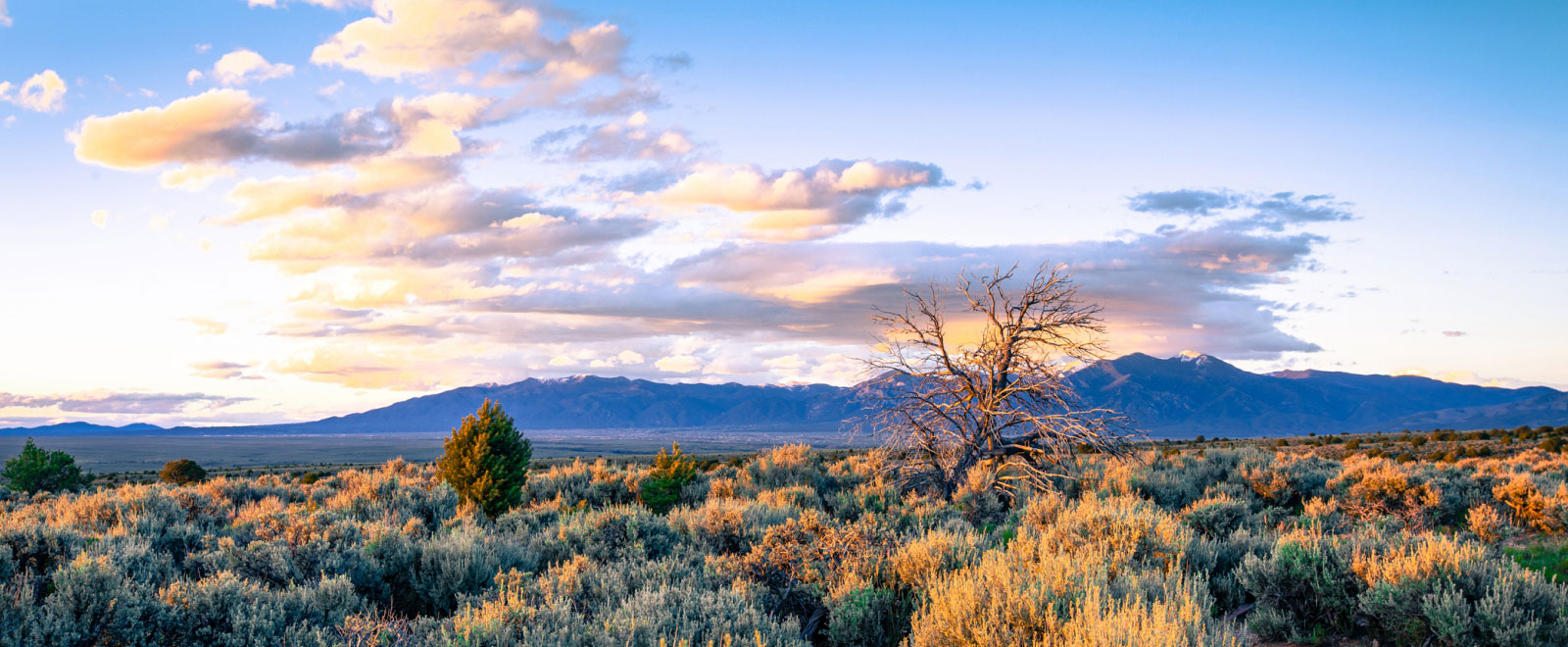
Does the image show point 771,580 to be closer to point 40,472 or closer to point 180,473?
point 40,472

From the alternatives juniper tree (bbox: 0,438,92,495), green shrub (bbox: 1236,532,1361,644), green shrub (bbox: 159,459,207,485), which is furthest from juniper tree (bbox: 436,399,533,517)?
green shrub (bbox: 159,459,207,485)

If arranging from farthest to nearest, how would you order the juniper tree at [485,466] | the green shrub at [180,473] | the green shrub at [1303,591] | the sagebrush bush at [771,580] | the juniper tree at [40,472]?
the green shrub at [180,473] < the juniper tree at [40,472] < the juniper tree at [485,466] < the green shrub at [1303,591] < the sagebrush bush at [771,580]

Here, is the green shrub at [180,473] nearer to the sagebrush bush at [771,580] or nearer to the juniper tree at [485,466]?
the sagebrush bush at [771,580]

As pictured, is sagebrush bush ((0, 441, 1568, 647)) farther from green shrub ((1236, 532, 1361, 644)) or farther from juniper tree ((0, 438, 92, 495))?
juniper tree ((0, 438, 92, 495))

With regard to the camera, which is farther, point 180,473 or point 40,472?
point 180,473

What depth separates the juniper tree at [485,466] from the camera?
16609 mm

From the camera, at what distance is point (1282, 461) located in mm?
19906

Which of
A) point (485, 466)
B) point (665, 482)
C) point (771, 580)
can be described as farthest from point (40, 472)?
point (771, 580)

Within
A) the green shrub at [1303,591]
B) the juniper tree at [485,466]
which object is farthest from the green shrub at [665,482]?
the green shrub at [1303,591]

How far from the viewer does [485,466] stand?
1686 cm

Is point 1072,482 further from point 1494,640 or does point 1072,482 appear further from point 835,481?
point 1494,640

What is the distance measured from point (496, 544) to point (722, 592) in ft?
15.1

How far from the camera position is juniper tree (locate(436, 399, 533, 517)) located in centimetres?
1661

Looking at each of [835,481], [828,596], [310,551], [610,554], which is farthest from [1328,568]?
[835,481]
